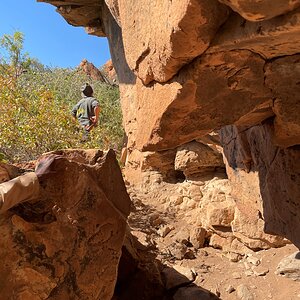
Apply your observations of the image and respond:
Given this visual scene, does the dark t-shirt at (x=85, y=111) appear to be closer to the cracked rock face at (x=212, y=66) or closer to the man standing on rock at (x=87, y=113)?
the man standing on rock at (x=87, y=113)

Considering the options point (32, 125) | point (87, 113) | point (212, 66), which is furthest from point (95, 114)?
point (212, 66)

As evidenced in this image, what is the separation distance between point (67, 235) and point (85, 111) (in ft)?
13.3

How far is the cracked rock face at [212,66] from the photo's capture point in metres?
1.86

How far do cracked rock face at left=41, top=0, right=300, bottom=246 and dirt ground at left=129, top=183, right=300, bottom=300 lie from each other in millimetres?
1094

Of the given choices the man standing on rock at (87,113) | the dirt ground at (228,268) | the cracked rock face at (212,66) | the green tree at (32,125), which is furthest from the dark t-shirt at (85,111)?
the cracked rock face at (212,66)

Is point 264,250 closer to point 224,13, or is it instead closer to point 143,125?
point 143,125

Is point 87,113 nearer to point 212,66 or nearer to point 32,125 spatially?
point 32,125

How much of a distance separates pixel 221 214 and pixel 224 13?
13.3 ft

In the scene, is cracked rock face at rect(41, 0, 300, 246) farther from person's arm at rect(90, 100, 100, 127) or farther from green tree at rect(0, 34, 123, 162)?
person's arm at rect(90, 100, 100, 127)

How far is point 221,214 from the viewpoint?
5.49 m

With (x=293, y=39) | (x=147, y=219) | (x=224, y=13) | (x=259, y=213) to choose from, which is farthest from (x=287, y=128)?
(x=147, y=219)

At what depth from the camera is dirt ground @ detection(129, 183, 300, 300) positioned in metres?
4.22

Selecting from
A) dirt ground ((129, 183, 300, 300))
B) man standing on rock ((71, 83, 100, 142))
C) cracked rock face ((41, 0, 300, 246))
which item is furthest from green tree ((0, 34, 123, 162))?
cracked rock face ((41, 0, 300, 246))

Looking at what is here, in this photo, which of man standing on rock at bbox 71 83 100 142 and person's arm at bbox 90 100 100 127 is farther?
person's arm at bbox 90 100 100 127
